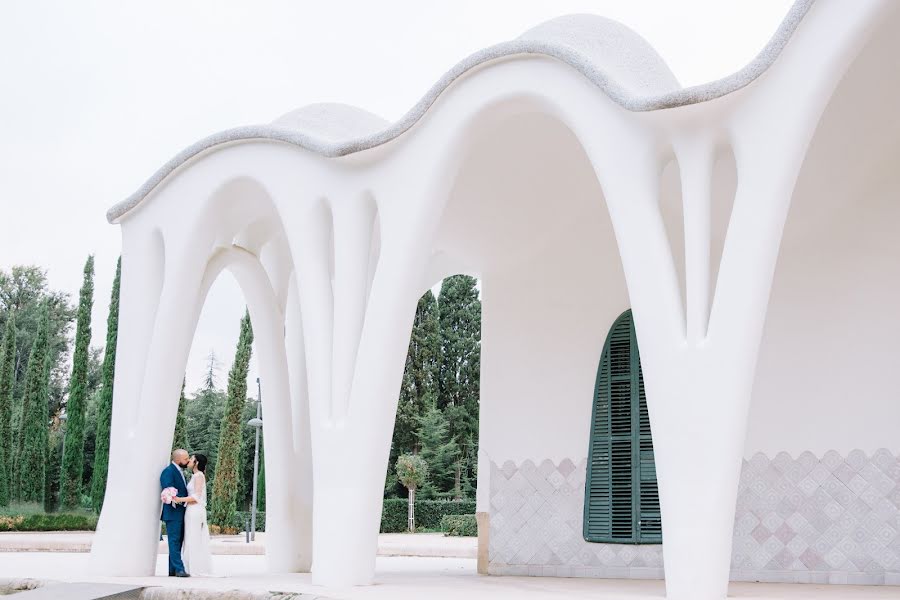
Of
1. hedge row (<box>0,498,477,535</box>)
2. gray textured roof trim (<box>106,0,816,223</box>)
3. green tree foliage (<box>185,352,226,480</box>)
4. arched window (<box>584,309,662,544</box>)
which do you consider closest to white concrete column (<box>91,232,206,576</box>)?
gray textured roof trim (<box>106,0,816,223</box>)

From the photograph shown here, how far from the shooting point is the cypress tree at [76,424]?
33500mm

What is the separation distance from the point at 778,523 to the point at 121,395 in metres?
7.69

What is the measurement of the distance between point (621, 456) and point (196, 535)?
16.9 ft

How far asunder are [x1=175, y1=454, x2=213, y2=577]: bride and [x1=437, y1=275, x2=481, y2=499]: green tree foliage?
3315 centimetres

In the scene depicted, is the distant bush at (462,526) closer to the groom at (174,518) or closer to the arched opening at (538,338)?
the arched opening at (538,338)

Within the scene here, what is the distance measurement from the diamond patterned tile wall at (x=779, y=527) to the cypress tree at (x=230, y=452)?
21.1 meters

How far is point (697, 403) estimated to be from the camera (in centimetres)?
779

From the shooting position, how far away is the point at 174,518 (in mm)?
10859

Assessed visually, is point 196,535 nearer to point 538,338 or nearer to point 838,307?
point 538,338

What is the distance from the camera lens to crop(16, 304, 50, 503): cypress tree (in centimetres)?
3334

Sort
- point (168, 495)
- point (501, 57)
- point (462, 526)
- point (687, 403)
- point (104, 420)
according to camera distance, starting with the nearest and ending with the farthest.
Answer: point (687, 403) < point (501, 57) < point (168, 495) < point (462, 526) < point (104, 420)

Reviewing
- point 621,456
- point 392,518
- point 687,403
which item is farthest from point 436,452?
point 687,403

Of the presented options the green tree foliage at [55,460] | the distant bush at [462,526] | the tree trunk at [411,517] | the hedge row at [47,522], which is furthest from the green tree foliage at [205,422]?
the distant bush at [462,526]

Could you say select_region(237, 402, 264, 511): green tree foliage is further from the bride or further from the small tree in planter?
the bride
